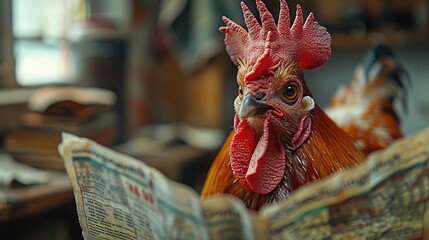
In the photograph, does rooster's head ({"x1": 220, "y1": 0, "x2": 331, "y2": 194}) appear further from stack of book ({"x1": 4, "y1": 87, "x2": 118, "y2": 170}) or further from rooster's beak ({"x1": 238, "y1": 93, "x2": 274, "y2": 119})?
stack of book ({"x1": 4, "y1": 87, "x2": 118, "y2": 170})

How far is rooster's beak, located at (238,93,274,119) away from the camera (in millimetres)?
796

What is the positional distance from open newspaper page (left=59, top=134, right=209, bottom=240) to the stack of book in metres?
1.40

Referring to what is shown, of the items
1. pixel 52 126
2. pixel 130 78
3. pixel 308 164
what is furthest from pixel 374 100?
pixel 130 78

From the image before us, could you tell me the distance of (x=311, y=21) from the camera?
887mm

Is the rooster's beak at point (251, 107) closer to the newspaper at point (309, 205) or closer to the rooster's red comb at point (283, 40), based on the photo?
the rooster's red comb at point (283, 40)

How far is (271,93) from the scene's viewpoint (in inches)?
32.8

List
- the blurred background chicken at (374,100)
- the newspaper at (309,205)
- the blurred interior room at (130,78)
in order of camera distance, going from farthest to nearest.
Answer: the blurred interior room at (130,78), the blurred background chicken at (374,100), the newspaper at (309,205)

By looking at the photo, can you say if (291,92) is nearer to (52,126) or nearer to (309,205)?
(309,205)

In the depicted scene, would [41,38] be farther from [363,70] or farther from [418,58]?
[418,58]

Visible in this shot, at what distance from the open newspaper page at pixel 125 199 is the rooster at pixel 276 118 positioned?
196mm

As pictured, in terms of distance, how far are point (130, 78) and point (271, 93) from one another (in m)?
2.86

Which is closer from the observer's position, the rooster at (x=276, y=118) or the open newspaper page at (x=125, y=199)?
the open newspaper page at (x=125, y=199)

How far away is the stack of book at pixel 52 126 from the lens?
2145 millimetres

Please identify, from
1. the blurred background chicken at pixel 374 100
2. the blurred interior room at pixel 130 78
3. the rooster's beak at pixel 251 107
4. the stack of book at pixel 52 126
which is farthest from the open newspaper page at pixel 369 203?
the stack of book at pixel 52 126
